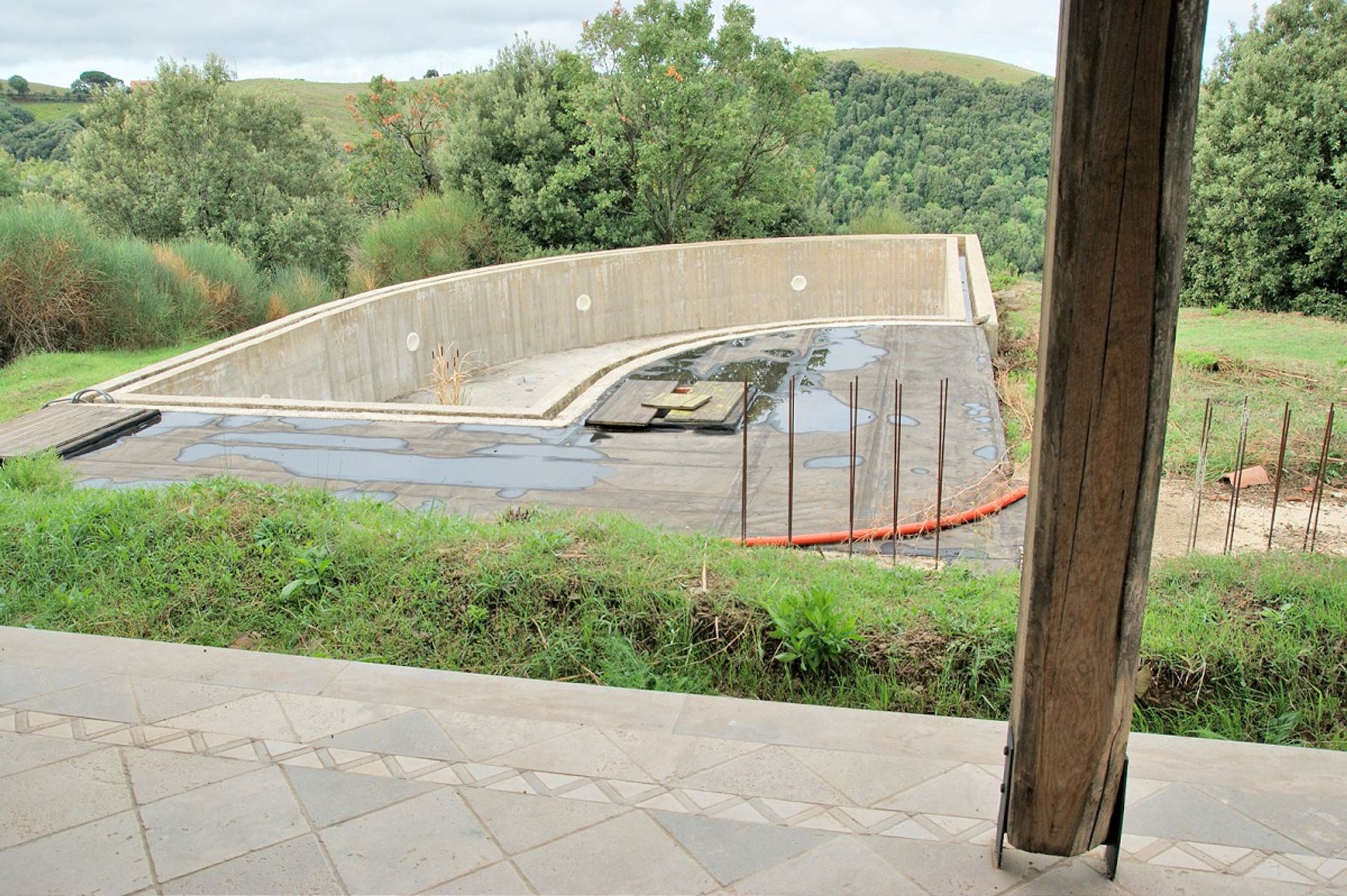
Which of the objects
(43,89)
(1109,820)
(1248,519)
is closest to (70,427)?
(1109,820)

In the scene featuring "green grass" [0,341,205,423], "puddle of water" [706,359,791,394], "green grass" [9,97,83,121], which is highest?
"green grass" [9,97,83,121]

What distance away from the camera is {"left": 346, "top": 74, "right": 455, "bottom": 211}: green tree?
64.6 ft

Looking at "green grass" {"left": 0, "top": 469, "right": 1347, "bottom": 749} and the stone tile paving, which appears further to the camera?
"green grass" {"left": 0, "top": 469, "right": 1347, "bottom": 749}

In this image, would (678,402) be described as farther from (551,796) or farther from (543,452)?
(551,796)

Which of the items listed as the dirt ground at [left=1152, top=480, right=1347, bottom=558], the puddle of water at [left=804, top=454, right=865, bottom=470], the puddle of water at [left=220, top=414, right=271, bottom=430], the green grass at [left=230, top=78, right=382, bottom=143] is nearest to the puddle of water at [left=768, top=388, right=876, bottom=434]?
the puddle of water at [left=804, top=454, right=865, bottom=470]

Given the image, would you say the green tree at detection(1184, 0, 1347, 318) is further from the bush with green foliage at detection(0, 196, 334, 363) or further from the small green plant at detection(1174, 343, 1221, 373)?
the bush with green foliage at detection(0, 196, 334, 363)

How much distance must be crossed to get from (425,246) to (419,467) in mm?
9459

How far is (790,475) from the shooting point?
15.0 ft

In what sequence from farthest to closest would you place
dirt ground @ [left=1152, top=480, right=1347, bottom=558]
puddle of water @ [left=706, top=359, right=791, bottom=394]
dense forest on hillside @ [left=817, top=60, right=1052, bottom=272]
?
dense forest on hillside @ [left=817, top=60, right=1052, bottom=272] → puddle of water @ [left=706, top=359, right=791, bottom=394] → dirt ground @ [left=1152, top=480, right=1347, bottom=558]

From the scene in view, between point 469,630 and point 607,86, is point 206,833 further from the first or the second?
point 607,86

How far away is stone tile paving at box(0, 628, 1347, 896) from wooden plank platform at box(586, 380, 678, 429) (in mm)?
5044

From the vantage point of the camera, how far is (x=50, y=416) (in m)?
7.60

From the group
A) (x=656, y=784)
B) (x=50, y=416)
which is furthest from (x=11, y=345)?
(x=656, y=784)

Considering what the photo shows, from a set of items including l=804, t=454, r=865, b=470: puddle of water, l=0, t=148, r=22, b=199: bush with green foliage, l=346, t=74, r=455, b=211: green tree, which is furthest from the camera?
l=0, t=148, r=22, b=199: bush with green foliage
